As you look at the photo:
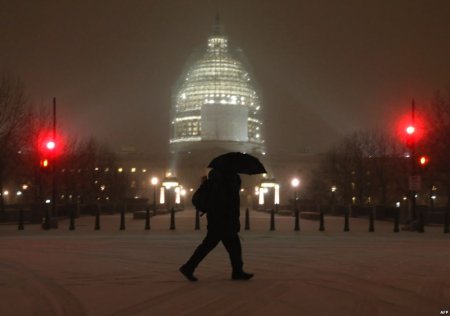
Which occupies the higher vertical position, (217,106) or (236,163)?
(217,106)

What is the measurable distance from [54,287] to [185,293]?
2029mm

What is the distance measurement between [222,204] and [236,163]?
0.70 meters

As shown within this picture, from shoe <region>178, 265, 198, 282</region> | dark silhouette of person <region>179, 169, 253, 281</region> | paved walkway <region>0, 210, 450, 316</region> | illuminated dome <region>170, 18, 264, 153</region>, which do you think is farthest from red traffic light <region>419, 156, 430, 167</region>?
illuminated dome <region>170, 18, 264, 153</region>

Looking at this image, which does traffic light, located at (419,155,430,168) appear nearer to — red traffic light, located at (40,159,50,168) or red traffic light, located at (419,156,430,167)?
red traffic light, located at (419,156,430,167)

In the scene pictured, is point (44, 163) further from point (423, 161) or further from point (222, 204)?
point (222, 204)

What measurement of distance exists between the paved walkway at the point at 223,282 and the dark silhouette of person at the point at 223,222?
0.33m

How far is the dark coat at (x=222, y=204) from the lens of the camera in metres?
12.4

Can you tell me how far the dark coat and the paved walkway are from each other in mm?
825

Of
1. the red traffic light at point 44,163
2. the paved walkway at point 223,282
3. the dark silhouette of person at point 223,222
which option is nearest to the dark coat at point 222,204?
the dark silhouette of person at point 223,222

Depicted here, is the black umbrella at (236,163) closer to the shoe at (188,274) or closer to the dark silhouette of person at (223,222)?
the dark silhouette of person at (223,222)

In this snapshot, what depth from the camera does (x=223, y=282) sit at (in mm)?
12125

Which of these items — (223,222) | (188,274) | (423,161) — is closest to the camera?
(188,274)

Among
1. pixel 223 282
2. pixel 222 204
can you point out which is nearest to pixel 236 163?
pixel 222 204

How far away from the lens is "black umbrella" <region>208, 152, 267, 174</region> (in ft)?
41.1
